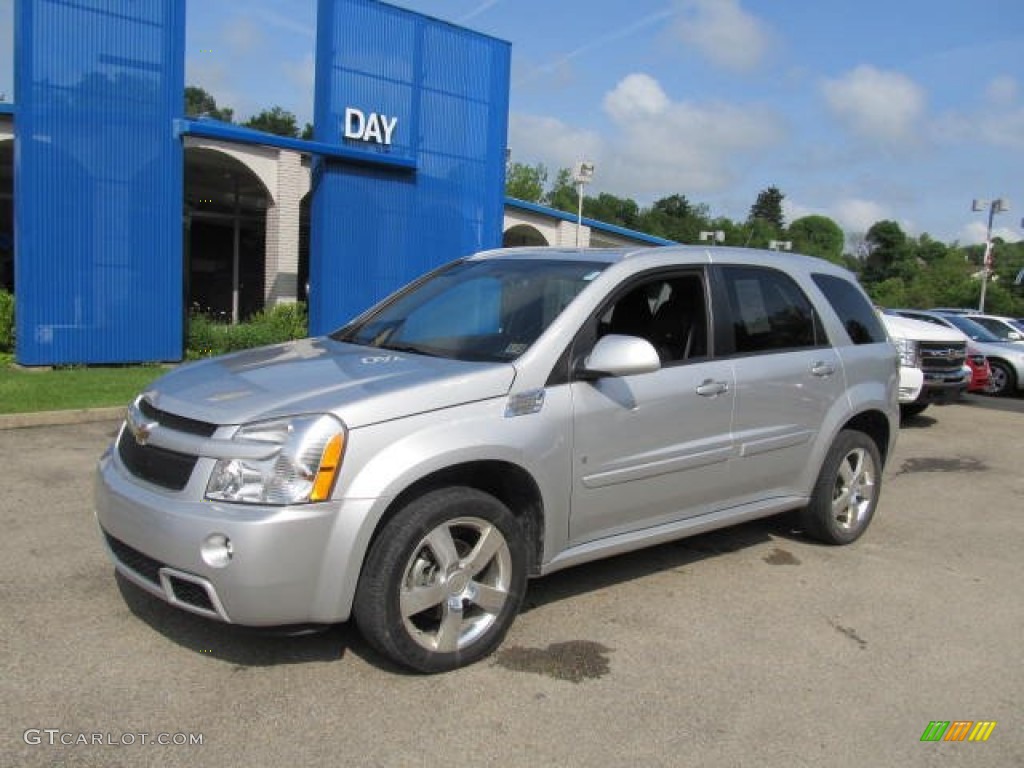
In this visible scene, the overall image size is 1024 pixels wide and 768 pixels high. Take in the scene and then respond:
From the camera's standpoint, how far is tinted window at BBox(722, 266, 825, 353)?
194 inches

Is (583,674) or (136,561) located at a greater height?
(136,561)

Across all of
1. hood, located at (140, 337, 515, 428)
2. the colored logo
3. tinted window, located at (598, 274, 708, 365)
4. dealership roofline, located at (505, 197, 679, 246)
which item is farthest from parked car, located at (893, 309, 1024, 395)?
hood, located at (140, 337, 515, 428)

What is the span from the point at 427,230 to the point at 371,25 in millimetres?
3414

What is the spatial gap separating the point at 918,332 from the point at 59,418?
32.5 ft

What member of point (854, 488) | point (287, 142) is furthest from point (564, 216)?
point (854, 488)

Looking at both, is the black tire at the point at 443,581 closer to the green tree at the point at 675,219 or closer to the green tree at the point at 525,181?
the green tree at the point at 525,181

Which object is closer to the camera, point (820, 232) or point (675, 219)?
point (675, 219)

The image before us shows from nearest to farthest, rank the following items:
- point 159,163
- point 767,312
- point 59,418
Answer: point 767,312 → point 59,418 → point 159,163

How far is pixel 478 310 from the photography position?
181 inches

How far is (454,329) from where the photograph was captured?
4535mm

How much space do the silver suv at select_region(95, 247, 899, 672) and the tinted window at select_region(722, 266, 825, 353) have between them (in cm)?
2

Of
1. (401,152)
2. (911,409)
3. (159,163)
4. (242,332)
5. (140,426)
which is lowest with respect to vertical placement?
(911,409)

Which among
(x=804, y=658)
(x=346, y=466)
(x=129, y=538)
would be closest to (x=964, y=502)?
(x=804, y=658)

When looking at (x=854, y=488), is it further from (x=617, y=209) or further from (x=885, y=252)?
(x=885, y=252)
